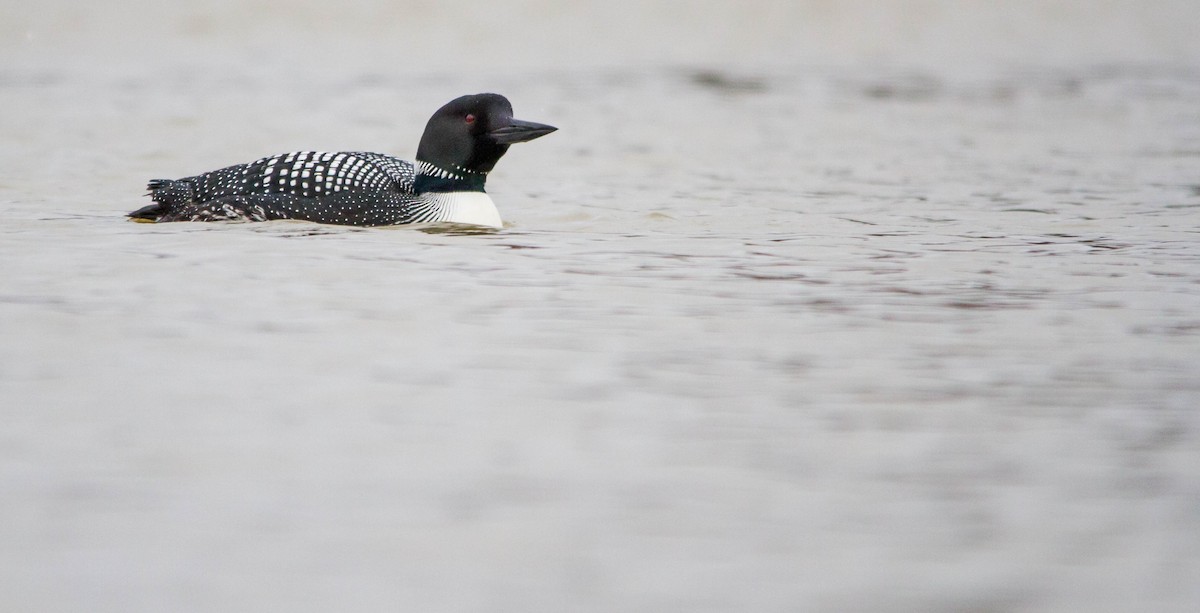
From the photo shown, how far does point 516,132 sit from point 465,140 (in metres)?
0.21

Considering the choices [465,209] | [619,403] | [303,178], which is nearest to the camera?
[619,403]

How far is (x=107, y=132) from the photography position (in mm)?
9328

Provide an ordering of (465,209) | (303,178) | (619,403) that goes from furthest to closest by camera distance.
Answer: (465,209)
(303,178)
(619,403)

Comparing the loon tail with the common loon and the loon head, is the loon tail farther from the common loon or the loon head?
the loon head

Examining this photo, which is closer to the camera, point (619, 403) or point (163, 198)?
point (619, 403)

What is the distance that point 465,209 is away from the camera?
5668 millimetres

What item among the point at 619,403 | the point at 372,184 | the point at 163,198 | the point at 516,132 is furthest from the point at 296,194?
the point at 619,403

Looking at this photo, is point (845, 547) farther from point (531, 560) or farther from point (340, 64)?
point (340, 64)

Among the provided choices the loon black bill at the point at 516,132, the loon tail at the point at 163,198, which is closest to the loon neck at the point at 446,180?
the loon black bill at the point at 516,132

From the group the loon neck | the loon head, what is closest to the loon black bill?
the loon head

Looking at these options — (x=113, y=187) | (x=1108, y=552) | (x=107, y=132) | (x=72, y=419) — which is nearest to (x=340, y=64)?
(x=107, y=132)

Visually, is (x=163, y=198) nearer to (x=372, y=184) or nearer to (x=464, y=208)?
(x=372, y=184)

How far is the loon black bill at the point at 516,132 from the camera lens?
561cm

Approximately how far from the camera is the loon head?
224 inches
